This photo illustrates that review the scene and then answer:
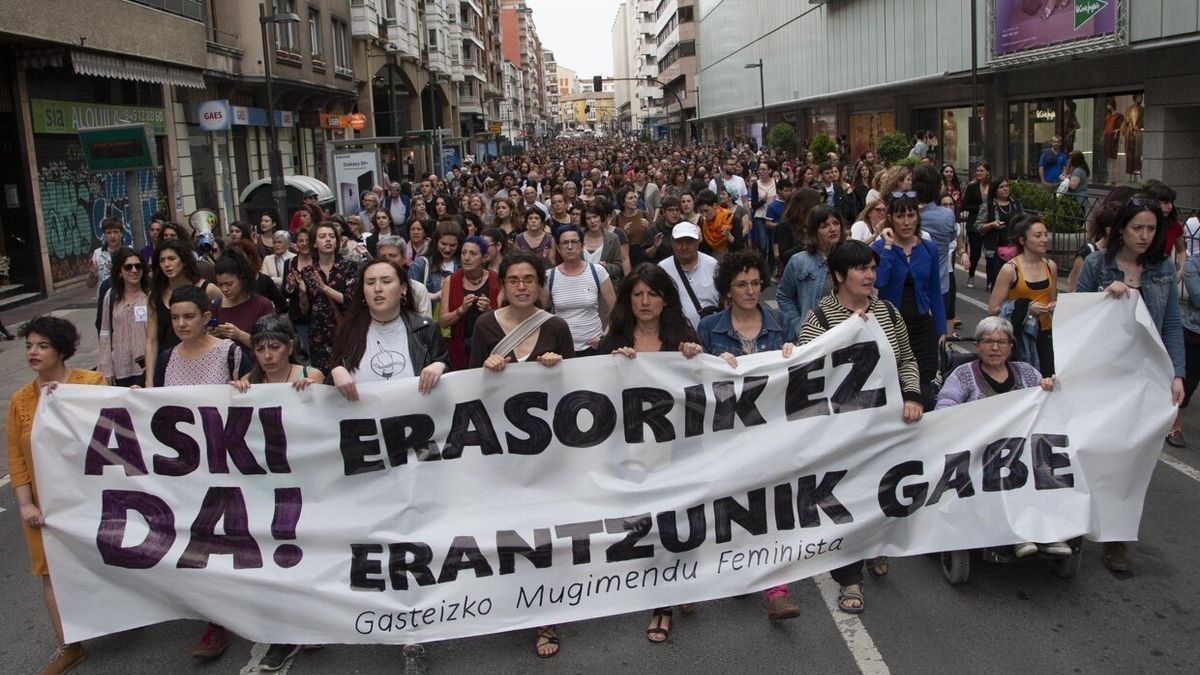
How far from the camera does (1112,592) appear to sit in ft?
16.8

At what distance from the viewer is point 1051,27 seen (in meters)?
24.1

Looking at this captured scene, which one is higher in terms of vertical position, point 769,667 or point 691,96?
point 691,96

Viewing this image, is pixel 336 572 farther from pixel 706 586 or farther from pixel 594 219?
pixel 594 219

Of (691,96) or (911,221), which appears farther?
(691,96)

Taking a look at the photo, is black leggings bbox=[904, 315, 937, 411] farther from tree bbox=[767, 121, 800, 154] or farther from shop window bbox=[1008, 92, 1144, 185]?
tree bbox=[767, 121, 800, 154]

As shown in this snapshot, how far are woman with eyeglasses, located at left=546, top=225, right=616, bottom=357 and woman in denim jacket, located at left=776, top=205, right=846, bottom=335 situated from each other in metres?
1.14

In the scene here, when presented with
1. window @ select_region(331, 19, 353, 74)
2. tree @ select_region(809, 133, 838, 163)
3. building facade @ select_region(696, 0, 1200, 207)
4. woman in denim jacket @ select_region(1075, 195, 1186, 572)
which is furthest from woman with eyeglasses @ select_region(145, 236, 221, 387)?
window @ select_region(331, 19, 353, 74)

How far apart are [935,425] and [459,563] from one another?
2213 mm

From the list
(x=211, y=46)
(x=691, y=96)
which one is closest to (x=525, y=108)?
(x=691, y=96)

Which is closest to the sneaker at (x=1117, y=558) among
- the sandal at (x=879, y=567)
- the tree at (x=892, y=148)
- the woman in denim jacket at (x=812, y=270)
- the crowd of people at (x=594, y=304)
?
the crowd of people at (x=594, y=304)

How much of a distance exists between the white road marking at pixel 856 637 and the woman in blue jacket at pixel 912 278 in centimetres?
187

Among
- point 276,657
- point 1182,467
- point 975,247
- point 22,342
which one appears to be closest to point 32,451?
point 276,657

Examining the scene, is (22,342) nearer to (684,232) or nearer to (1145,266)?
(684,232)

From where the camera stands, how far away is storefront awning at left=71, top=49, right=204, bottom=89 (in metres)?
18.5
